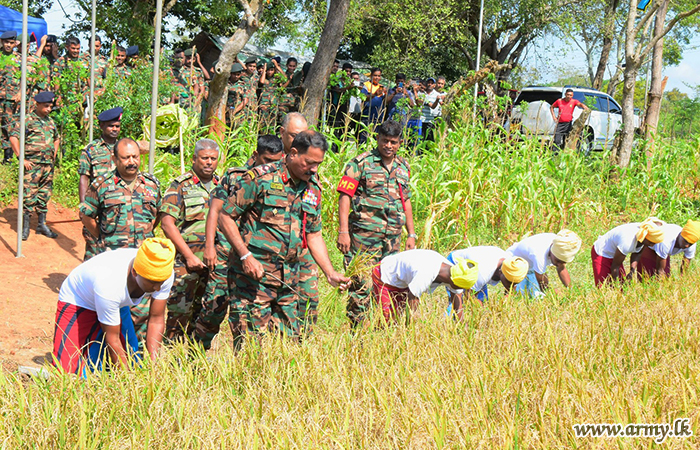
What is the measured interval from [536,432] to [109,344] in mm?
2121

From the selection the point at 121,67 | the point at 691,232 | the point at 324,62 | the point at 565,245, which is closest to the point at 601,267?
the point at 691,232

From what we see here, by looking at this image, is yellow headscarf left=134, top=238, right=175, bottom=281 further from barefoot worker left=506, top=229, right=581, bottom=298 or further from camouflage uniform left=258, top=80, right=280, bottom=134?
camouflage uniform left=258, top=80, right=280, bottom=134

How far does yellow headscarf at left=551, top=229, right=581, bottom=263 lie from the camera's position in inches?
212

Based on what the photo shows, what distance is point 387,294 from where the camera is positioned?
16.2 feet

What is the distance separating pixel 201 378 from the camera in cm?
365

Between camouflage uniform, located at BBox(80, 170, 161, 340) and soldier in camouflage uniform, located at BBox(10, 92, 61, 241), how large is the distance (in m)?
3.50

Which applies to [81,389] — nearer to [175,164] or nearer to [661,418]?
[661,418]

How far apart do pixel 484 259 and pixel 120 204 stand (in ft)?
8.66

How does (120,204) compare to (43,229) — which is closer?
(120,204)

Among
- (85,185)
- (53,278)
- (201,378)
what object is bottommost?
(53,278)

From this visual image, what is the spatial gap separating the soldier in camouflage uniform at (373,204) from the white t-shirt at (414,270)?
20.4 inches

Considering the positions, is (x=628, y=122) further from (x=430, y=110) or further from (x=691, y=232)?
(x=691, y=232)

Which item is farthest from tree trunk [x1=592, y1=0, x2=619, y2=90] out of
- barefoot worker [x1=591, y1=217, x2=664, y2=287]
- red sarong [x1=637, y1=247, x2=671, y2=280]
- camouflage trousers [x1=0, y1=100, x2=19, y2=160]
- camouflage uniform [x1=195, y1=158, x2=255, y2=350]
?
camouflage uniform [x1=195, y1=158, x2=255, y2=350]

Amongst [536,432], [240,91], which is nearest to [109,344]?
[536,432]
